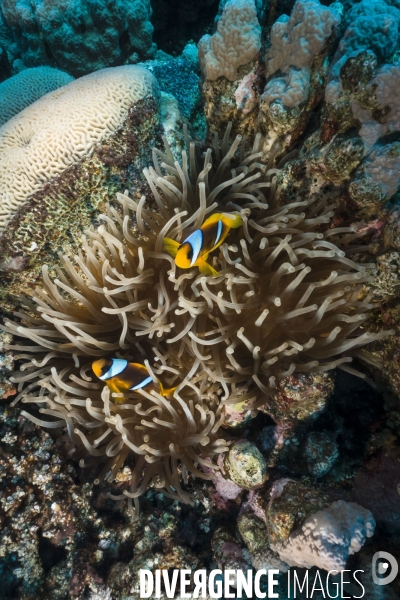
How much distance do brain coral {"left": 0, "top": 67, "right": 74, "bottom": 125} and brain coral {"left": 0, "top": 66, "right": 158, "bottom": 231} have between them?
82cm

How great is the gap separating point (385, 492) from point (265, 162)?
2.21m

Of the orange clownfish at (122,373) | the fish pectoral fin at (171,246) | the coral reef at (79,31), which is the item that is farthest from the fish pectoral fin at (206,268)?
the coral reef at (79,31)

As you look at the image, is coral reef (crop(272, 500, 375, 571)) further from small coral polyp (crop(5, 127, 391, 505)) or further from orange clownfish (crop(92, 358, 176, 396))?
orange clownfish (crop(92, 358, 176, 396))

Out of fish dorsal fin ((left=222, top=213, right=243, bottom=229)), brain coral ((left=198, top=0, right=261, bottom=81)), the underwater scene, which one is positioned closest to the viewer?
fish dorsal fin ((left=222, top=213, right=243, bottom=229))

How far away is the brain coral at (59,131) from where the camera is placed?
243 centimetres

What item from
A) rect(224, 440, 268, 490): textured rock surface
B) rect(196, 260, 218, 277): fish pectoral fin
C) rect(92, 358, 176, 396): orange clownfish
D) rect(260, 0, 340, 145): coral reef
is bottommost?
rect(224, 440, 268, 490): textured rock surface

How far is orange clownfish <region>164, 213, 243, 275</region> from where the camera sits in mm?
2012

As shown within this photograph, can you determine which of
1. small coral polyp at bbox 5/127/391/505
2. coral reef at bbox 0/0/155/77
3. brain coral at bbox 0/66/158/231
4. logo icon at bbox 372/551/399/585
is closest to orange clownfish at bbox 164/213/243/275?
small coral polyp at bbox 5/127/391/505

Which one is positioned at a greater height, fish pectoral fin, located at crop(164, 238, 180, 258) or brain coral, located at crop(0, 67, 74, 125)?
brain coral, located at crop(0, 67, 74, 125)

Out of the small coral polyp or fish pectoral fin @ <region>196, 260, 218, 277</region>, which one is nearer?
fish pectoral fin @ <region>196, 260, 218, 277</region>

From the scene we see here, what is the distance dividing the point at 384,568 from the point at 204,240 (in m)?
2.09

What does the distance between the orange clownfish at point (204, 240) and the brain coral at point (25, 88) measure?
2224mm

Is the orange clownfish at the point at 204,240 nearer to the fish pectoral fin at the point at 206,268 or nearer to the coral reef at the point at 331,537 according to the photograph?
the fish pectoral fin at the point at 206,268

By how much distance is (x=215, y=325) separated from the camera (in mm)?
2504
